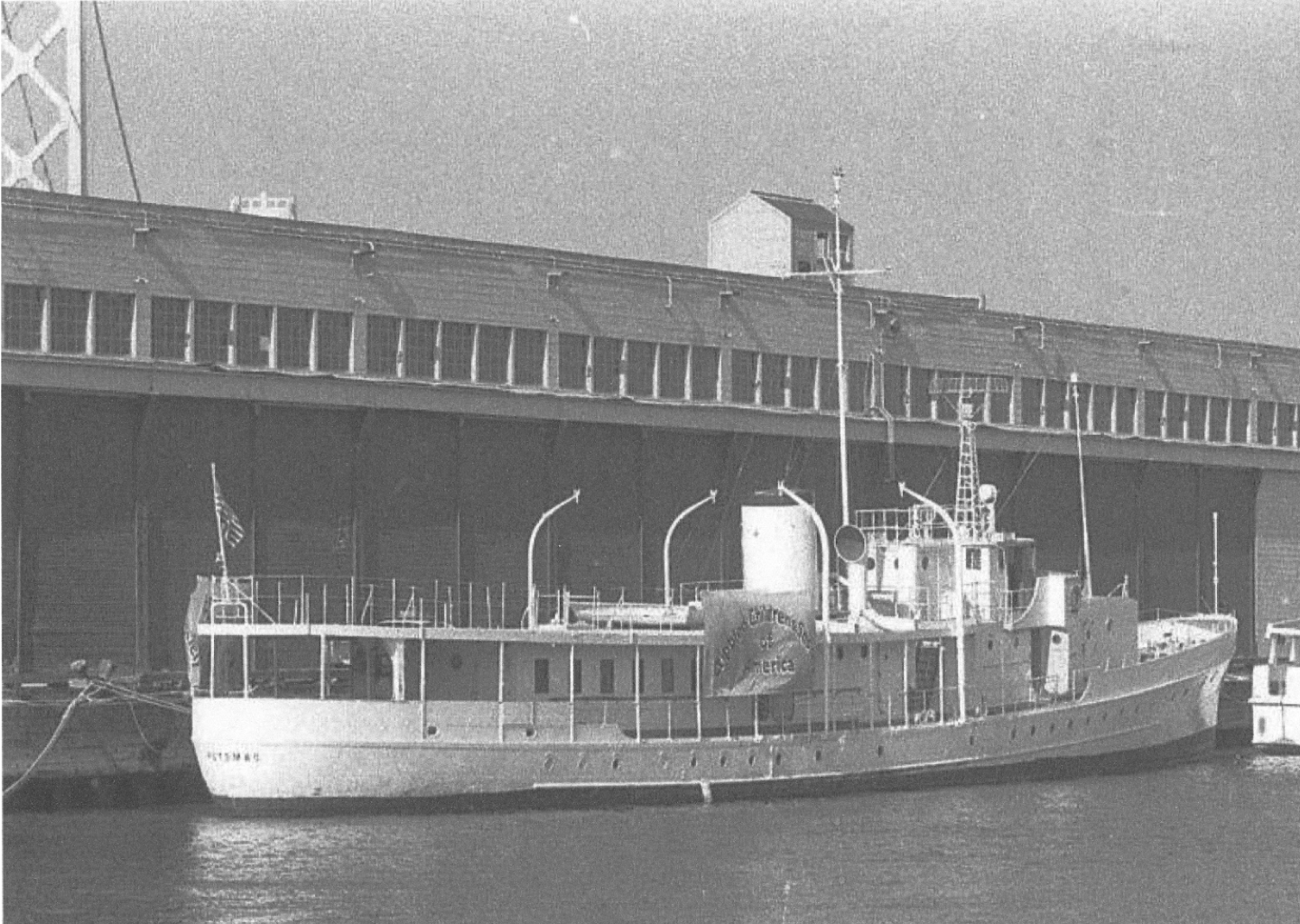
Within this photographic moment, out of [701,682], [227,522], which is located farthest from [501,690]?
[227,522]

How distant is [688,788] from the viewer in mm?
45094

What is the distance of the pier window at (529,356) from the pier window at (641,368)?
114 inches

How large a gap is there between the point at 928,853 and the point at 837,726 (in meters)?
11.0

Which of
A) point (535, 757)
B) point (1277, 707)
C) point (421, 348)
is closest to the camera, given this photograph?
point (535, 757)

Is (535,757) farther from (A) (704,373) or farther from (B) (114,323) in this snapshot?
(A) (704,373)

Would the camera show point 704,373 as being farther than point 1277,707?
Yes

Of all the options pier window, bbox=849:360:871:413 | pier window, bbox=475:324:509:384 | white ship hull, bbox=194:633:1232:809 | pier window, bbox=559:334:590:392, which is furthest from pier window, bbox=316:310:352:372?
pier window, bbox=849:360:871:413

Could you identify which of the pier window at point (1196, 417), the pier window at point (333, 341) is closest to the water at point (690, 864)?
the pier window at point (333, 341)

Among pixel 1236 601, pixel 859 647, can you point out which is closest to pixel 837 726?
pixel 859 647

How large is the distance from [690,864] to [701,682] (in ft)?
35.5

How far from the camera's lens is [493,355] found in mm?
55750

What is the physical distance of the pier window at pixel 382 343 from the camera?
5288 centimetres

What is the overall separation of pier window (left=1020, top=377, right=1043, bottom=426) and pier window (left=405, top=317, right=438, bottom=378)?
22381 mm

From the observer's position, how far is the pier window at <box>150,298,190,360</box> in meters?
48.6
